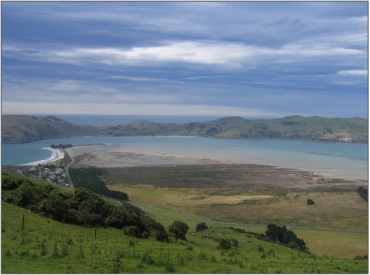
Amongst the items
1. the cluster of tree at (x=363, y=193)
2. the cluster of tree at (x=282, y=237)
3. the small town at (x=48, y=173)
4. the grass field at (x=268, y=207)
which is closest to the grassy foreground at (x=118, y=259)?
the cluster of tree at (x=282, y=237)

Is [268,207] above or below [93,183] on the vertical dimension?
below

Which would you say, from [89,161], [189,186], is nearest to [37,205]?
[189,186]

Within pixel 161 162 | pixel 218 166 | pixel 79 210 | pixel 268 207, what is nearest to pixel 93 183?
pixel 268 207

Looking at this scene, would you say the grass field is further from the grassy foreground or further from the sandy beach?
the grassy foreground

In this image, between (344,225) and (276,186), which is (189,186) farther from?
(344,225)

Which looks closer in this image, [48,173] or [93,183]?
[93,183]

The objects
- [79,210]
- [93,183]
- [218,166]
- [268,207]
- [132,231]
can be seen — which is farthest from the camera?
[218,166]

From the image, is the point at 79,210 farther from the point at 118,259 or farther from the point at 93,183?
the point at 93,183

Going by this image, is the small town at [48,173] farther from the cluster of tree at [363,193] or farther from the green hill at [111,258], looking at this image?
the green hill at [111,258]
